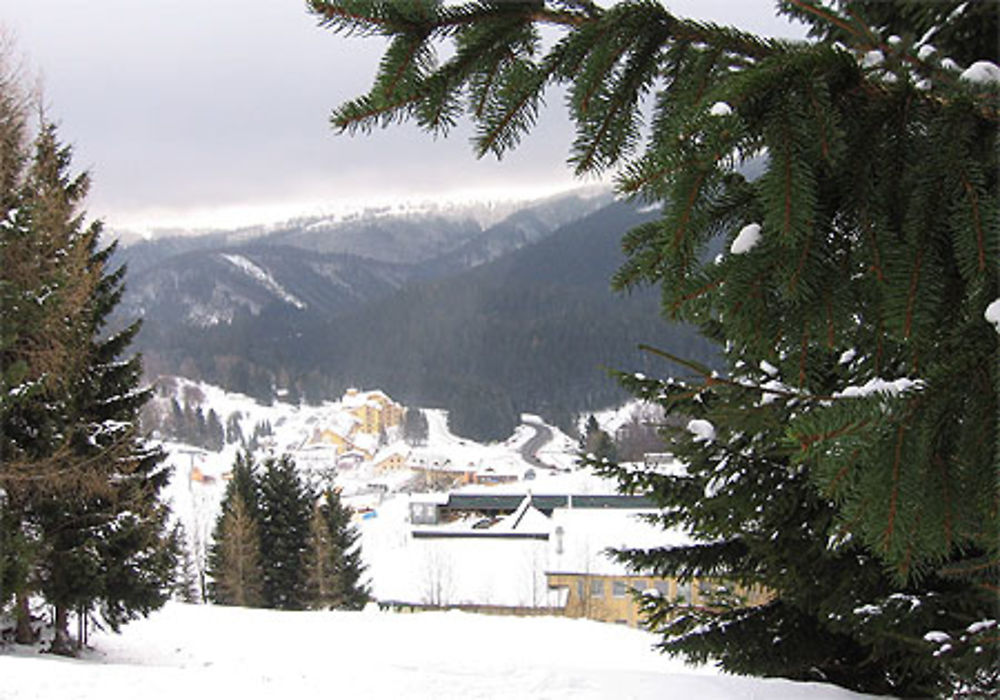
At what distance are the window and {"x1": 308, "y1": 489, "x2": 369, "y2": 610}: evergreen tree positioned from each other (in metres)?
9.36

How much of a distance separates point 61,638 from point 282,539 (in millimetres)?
16480

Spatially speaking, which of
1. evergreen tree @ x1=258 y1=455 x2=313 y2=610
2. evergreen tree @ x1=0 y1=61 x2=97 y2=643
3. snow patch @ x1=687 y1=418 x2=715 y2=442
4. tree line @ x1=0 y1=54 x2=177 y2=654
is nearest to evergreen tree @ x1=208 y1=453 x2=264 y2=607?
evergreen tree @ x1=258 y1=455 x2=313 y2=610

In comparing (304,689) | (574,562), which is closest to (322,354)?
(574,562)

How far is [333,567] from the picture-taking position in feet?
94.9

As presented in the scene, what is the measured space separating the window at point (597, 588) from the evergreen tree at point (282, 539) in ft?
38.0

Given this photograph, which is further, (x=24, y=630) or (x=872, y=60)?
(x=24, y=630)

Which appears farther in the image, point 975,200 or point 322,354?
point 322,354

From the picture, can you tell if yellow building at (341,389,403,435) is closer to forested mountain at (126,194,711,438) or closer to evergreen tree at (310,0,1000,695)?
forested mountain at (126,194,711,438)

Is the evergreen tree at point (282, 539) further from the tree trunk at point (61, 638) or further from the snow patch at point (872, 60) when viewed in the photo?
the snow patch at point (872, 60)

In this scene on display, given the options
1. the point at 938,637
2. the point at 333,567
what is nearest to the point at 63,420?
the point at 938,637

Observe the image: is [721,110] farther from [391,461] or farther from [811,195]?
[391,461]

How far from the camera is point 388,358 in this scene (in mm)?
156875

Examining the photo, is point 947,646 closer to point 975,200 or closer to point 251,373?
point 975,200

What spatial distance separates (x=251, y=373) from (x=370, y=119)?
15696cm
